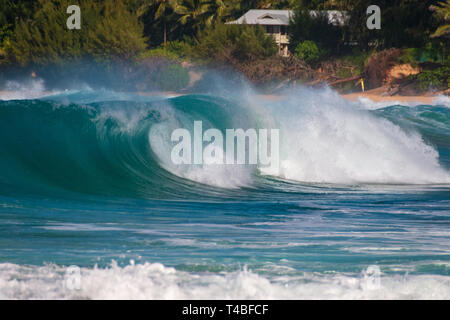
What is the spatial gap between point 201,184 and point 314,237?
14.3 feet

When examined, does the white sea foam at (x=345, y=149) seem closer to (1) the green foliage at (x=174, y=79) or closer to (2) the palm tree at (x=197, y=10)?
(1) the green foliage at (x=174, y=79)

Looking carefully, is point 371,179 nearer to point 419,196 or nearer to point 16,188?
point 419,196

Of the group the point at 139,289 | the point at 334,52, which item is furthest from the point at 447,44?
the point at 139,289

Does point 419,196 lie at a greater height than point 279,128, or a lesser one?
lesser

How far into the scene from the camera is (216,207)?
984 centimetres

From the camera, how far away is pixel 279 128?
49.5 ft

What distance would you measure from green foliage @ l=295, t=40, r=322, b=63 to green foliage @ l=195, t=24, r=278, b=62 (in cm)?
161

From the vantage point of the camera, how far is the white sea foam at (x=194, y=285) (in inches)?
218

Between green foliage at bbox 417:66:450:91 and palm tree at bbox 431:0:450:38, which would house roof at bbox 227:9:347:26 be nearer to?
palm tree at bbox 431:0:450:38

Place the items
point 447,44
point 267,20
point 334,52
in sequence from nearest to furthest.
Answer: point 447,44
point 334,52
point 267,20

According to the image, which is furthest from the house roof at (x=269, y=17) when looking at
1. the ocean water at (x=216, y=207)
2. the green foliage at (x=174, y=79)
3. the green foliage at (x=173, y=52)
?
the ocean water at (x=216, y=207)

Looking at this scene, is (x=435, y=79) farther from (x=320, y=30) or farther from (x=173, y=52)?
(x=173, y=52)

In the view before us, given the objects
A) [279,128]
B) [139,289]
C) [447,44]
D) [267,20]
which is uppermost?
[267,20]

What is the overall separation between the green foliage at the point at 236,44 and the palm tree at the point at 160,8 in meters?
9.94
